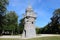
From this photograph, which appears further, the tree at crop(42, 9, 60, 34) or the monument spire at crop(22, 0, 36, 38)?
the tree at crop(42, 9, 60, 34)

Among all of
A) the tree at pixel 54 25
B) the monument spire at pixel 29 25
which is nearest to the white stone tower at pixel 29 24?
the monument spire at pixel 29 25

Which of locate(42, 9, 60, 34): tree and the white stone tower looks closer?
the white stone tower

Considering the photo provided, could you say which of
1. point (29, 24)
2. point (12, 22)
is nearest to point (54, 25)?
point (12, 22)

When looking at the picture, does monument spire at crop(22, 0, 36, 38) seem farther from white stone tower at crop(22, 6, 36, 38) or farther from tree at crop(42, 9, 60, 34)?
tree at crop(42, 9, 60, 34)

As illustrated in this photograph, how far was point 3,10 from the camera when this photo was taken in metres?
50.2

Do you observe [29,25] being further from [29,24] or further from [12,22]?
[12,22]

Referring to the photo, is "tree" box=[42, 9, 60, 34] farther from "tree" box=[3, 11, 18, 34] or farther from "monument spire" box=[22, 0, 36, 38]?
"monument spire" box=[22, 0, 36, 38]

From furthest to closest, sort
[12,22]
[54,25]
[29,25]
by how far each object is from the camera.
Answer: [12,22]
[54,25]
[29,25]

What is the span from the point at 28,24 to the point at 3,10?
14.4 meters

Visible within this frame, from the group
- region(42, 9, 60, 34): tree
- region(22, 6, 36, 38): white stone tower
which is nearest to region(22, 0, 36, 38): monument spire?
region(22, 6, 36, 38): white stone tower

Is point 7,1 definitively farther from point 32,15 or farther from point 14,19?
point 14,19

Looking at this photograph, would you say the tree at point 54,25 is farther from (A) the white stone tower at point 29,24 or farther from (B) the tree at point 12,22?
(A) the white stone tower at point 29,24

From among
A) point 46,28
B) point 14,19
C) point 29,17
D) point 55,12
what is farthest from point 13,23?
point 29,17

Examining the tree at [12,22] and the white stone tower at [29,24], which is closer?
the white stone tower at [29,24]
